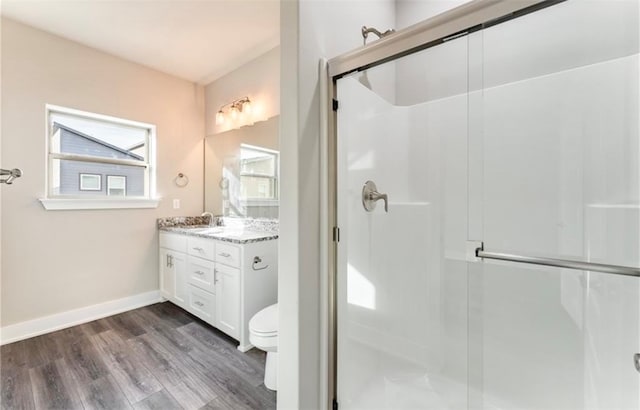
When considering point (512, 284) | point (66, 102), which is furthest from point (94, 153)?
point (512, 284)

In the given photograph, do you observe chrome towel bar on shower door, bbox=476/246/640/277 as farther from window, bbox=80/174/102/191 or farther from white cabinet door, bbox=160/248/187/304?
window, bbox=80/174/102/191

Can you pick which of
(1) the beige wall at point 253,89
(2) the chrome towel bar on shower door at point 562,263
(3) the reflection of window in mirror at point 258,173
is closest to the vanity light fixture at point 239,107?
(1) the beige wall at point 253,89

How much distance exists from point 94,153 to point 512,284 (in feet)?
11.6

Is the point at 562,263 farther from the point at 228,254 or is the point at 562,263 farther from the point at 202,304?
the point at 202,304

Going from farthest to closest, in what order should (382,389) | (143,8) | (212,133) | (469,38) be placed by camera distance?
1. (212,133)
2. (143,8)
3. (382,389)
4. (469,38)

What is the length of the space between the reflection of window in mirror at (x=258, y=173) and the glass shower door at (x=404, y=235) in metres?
1.30

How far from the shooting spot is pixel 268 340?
1617mm

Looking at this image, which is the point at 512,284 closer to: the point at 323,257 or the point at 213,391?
the point at 323,257

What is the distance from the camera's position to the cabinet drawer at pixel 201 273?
2.35 metres

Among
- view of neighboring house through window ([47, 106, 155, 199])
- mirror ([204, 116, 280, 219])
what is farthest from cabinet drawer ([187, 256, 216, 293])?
view of neighboring house through window ([47, 106, 155, 199])

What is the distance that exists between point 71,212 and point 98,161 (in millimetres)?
Result: 531

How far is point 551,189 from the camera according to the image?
4.90ft

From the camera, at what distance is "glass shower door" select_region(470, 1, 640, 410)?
1283 millimetres

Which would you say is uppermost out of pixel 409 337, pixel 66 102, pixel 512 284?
pixel 66 102
